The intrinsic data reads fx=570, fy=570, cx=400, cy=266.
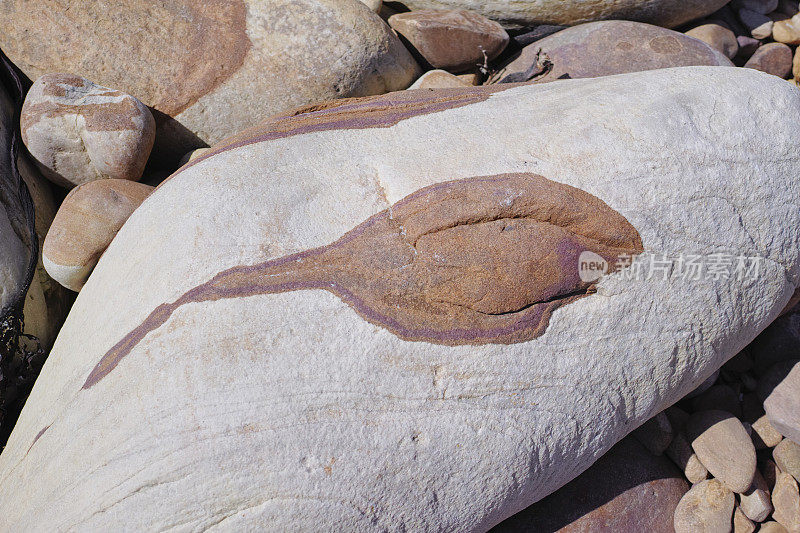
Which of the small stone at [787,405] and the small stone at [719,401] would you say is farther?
the small stone at [719,401]

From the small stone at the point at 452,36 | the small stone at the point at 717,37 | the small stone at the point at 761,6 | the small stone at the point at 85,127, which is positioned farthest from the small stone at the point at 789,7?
the small stone at the point at 85,127

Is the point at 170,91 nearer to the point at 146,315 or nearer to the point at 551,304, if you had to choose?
the point at 146,315

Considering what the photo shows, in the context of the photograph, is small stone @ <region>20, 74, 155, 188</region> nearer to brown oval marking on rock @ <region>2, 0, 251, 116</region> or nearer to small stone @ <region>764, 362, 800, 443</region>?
brown oval marking on rock @ <region>2, 0, 251, 116</region>

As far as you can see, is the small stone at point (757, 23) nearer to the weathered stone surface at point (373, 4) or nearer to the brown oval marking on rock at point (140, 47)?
the weathered stone surface at point (373, 4)

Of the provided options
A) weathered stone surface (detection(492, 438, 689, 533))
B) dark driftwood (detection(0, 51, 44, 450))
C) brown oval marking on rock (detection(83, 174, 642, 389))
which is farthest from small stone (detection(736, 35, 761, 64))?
dark driftwood (detection(0, 51, 44, 450))

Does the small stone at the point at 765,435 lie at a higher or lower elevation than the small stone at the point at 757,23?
lower

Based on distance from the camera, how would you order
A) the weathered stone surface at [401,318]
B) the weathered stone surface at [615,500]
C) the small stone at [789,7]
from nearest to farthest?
the weathered stone surface at [401,318] < the weathered stone surface at [615,500] < the small stone at [789,7]
